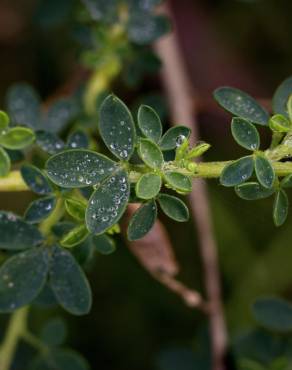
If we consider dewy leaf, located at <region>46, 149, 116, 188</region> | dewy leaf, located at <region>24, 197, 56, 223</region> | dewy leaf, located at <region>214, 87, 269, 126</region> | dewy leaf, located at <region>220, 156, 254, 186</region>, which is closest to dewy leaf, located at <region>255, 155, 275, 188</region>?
dewy leaf, located at <region>220, 156, 254, 186</region>

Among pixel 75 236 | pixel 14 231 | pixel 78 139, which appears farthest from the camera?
pixel 78 139

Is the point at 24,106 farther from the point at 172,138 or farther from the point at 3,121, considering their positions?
the point at 172,138

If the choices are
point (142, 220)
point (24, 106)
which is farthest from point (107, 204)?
point (24, 106)

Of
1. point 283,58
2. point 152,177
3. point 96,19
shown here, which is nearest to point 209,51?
point 283,58

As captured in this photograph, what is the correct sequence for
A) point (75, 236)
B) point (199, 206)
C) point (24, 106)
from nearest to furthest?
point (75, 236)
point (24, 106)
point (199, 206)

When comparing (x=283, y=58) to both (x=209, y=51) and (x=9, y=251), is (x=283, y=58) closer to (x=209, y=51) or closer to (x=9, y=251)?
(x=209, y=51)

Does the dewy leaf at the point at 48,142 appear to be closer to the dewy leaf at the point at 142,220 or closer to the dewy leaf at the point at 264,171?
the dewy leaf at the point at 142,220
